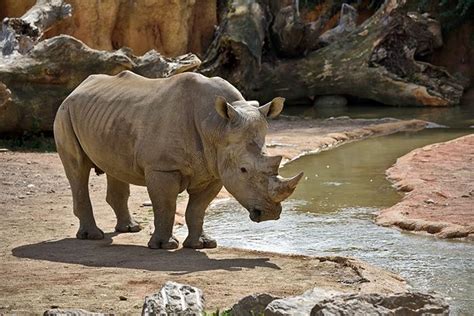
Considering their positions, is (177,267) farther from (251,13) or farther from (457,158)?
(251,13)

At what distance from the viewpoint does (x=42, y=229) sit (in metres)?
9.44

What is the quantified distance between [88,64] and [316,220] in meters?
5.83

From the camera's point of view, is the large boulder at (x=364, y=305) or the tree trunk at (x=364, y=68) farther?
the tree trunk at (x=364, y=68)

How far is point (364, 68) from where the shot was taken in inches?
832

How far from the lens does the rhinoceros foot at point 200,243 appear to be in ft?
27.8

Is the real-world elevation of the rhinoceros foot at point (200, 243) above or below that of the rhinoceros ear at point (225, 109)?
below

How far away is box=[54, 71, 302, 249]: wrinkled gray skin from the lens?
7.85 metres

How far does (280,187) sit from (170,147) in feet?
3.97

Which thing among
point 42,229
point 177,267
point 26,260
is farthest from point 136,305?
point 42,229

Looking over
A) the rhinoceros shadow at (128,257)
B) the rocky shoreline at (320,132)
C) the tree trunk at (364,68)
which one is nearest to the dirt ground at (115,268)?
the rhinoceros shadow at (128,257)

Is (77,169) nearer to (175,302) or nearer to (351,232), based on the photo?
(351,232)

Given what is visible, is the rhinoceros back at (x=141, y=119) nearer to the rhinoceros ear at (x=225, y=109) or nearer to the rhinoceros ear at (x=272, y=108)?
the rhinoceros ear at (x=225, y=109)

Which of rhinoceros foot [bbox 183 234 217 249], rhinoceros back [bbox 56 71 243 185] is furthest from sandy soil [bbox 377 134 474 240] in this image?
rhinoceros back [bbox 56 71 243 185]

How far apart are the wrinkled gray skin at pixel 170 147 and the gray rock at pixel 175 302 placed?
7.91 ft
